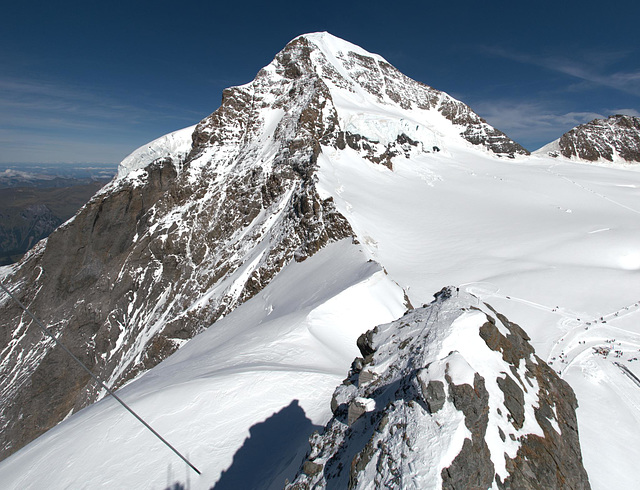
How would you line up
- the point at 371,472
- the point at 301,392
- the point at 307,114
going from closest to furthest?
the point at 371,472, the point at 301,392, the point at 307,114

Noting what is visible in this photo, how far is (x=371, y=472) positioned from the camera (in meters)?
4.09

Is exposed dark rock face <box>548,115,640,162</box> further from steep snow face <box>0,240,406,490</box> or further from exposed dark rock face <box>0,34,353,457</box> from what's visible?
steep snow face <box>0,240,406,490</box>

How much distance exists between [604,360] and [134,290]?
170 ft

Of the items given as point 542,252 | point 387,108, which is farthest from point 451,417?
point 387,108

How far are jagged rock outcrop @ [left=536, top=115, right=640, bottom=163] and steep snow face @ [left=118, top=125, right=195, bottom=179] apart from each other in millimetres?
73203

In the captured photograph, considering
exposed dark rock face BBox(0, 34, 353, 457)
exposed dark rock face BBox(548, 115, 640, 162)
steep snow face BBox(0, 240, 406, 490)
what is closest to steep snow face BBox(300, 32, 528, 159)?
exposed dark rock face BBox(0, 34, 353, 457)

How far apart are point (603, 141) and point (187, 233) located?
272 feet

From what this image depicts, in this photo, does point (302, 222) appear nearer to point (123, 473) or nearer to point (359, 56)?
point (123, 473)

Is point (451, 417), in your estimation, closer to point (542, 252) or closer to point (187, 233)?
point (542, 252)

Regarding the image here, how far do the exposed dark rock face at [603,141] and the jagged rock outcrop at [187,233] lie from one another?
13115mm

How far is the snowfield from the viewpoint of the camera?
280 inches

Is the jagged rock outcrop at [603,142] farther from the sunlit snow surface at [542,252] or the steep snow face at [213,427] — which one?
the steep snow face at [213,427]

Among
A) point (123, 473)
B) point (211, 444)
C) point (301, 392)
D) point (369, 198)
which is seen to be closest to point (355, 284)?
point (301, 392)

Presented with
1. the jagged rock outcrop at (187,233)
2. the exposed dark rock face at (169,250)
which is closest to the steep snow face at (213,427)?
the jagged rock outcrop at (187,233)
